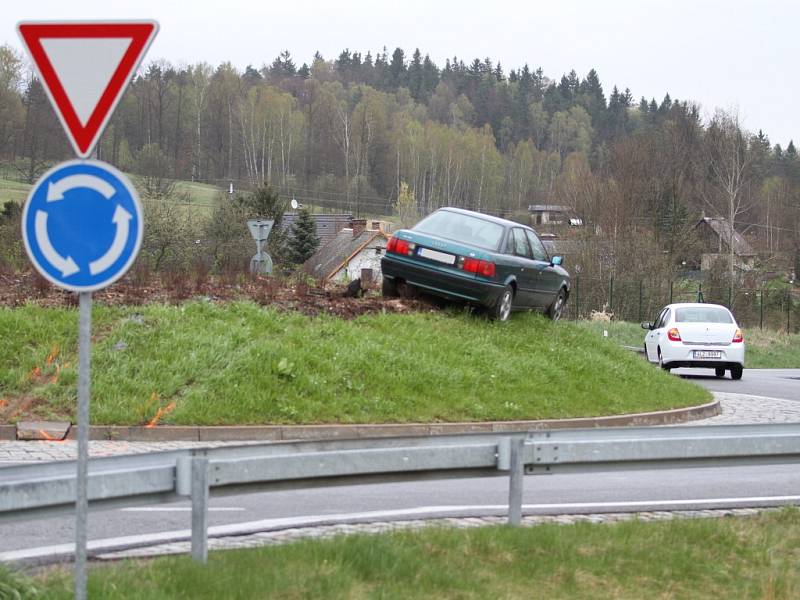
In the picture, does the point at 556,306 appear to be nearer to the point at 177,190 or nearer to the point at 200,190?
the point at 177,190

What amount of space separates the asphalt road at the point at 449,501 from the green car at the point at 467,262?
6.14 meters

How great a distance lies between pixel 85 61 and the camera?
4574 mm

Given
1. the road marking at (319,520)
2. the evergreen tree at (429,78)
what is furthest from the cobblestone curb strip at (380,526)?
the evergreen tree at (429,78)

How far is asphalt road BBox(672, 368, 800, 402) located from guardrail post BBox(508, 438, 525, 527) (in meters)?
15.8

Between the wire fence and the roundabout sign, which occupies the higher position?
the roundabout sign

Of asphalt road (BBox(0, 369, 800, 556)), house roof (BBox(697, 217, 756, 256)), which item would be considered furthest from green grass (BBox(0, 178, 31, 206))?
asphalt road (BBox(0, 369, 800, 556))

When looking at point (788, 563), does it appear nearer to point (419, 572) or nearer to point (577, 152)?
point (419, 572)

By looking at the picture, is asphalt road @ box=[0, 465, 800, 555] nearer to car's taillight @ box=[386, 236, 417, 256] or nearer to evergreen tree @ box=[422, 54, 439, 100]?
car's taillight @ box=[386, 236, 417, 256]

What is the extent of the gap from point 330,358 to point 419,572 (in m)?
8.79

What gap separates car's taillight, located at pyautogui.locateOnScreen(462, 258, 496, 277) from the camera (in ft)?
54.1

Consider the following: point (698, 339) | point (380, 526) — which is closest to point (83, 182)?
point (380, 526)

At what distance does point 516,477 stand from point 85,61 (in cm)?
346

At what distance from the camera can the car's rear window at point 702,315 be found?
24344 mm

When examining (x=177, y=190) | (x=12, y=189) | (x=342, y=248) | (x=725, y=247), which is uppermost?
(x=177, y=190)
